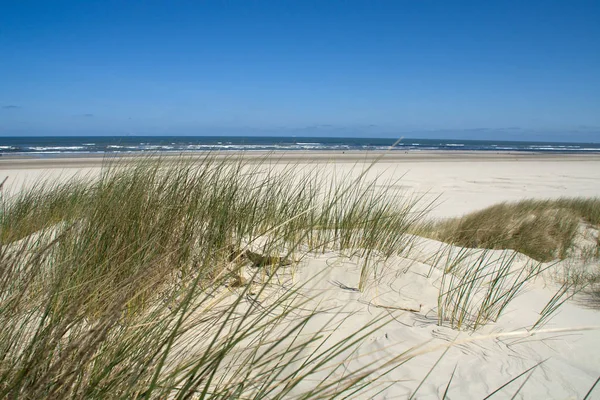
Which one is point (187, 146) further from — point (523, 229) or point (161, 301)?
point (161, 301)

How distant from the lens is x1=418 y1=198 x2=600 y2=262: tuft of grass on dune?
14.9ft

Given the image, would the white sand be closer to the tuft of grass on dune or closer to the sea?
the sea

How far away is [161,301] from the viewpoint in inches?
75.9

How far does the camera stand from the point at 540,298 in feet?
9.46

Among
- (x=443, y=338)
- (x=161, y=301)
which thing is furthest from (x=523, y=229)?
(x=161, y=301)

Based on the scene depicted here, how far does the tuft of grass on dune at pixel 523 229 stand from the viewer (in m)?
4.55

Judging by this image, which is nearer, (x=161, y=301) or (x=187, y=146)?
(x=161, y=301)

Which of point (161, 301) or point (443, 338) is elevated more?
point (161, 301)

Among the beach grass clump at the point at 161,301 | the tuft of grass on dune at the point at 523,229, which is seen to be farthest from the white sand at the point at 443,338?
the tuft of grass on dune at the point at 523,229

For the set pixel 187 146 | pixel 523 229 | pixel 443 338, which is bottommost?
pixel 523 229

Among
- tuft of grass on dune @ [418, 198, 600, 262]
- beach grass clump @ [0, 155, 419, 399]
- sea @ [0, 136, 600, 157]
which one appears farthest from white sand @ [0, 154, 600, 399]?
tuft of grass on dune @ [418, 198, 600, 262]

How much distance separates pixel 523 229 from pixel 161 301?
179 inches

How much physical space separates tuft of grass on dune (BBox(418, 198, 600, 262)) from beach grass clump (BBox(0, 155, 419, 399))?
1.81m

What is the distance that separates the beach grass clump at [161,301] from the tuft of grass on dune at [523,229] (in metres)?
1.81
